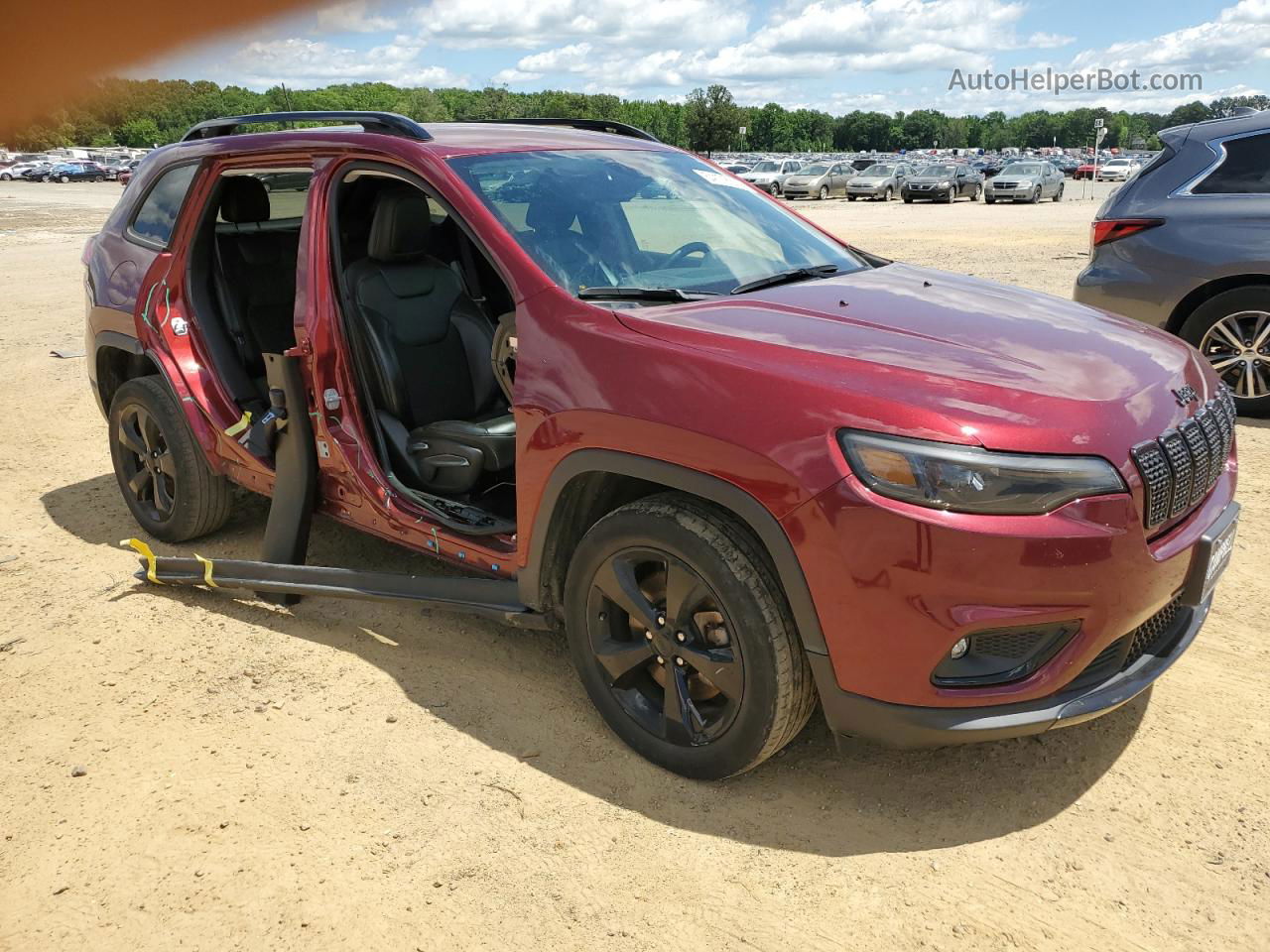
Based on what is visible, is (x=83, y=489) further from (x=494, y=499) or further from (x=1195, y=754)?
(x=1195, y=754)

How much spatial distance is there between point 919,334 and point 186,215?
3247 millimetres

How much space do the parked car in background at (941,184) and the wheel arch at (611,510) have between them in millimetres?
36517

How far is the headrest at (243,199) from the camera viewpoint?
4562 millimetres

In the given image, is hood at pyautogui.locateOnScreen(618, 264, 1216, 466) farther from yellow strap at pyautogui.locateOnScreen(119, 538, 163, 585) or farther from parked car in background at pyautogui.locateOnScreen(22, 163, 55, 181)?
parked car in background at pyautogui.locateOnScreen(22, 163, 55, 181)

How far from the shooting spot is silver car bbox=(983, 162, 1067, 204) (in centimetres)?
3578

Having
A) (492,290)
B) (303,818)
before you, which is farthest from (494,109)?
(303,818)

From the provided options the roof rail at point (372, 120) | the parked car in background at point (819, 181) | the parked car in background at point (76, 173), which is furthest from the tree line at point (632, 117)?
the parked car in background at point (76, 173)

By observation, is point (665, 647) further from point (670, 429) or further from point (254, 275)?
point (254, 275)

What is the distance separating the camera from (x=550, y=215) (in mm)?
3570

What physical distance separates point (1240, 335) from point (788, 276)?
419 cm

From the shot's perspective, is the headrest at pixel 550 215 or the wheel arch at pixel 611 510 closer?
the wheel arch at pixel 611 510

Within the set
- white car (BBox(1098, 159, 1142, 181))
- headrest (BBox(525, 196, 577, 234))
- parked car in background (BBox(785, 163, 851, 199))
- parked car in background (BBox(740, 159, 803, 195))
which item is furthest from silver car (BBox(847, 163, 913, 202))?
headrest (BBox(525, 196, 577, 234))

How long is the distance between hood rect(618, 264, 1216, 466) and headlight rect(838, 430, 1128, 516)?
0.04 metres

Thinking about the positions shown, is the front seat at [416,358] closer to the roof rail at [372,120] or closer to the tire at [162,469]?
the roof rail at [372,120]
